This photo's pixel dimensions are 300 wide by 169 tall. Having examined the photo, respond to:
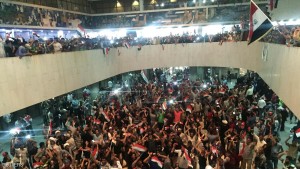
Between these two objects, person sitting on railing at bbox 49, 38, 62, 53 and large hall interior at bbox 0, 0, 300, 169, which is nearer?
large hall interior at bbox 0, 0, 300, 169

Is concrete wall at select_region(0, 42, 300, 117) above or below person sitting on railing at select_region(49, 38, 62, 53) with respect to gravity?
below

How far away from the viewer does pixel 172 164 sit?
300 inches

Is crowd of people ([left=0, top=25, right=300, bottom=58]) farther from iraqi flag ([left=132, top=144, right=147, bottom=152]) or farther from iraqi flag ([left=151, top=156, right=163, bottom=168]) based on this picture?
iraqi flag ([left=132, top=144, right=147, bottom=152])

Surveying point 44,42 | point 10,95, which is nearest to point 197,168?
point 10,95

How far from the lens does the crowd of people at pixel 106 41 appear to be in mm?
10365

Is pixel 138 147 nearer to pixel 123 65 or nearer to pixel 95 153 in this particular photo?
pixel 95 153

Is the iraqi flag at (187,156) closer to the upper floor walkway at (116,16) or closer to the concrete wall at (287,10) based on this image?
the concrete wall at (287,10)

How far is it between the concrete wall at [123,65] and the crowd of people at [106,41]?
1.01 feet

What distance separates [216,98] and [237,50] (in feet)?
23.9

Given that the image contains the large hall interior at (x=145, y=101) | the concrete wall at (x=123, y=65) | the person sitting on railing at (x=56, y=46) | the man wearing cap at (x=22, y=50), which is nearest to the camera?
the large hall interior at (x=145, y=101)

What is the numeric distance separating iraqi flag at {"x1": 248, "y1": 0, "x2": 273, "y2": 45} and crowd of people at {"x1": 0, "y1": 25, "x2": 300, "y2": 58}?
2.65 feet

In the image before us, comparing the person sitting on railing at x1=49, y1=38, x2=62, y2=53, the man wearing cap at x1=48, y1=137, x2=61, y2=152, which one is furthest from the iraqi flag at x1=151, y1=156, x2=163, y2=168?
the person sitting on railing at x1=49, y1=38, x2=62, y2=53

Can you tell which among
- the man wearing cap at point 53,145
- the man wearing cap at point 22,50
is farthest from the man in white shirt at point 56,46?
the man wearing cap at point 53,145

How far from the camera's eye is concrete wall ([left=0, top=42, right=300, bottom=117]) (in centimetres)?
1005
